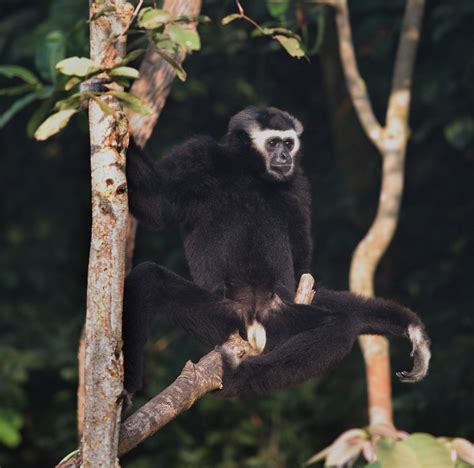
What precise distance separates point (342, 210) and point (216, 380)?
575cm

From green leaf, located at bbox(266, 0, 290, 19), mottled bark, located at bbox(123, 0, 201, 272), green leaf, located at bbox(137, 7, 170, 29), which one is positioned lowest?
green leaf, located at bbox(137, 7, 170, 29)

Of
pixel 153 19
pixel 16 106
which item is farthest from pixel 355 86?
pixel 153 19

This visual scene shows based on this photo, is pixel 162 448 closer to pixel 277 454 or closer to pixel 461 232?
pixel 277 454

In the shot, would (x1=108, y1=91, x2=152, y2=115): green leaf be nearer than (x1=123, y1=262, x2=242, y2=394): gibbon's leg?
Yes

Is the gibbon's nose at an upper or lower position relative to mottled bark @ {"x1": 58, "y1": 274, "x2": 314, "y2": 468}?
upper

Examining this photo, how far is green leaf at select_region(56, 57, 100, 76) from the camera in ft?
11.4

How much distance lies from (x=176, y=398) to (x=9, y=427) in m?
4.81

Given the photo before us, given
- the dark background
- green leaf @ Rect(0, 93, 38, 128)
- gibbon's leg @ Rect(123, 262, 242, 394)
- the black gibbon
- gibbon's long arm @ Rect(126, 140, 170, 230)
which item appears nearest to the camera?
gibbon's long arm @ Rect(126, 140, 170, 230)

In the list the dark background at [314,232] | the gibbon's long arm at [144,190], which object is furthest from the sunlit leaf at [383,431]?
the dark background at [314,232]

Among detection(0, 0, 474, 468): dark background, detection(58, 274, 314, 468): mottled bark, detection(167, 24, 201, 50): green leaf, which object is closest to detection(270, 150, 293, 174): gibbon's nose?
detection(58, 274, 314, 468): mottled bark

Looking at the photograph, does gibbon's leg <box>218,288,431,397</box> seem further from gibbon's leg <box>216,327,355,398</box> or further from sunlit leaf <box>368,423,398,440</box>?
sunlit leaf <box>368,423,398,440</box>

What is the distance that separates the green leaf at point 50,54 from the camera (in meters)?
6.24

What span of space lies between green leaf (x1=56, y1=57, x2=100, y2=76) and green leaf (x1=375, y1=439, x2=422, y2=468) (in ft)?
5.44

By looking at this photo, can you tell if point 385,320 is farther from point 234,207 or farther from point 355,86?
point 355,86
